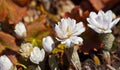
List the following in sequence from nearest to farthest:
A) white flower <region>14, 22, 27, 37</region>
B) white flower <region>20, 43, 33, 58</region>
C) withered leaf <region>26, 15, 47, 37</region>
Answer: white flower <region>20, 43, 33, 58</region> < white flower <region>14, 22, 27, 37</region> < withered leaf <region>26, 15, 47, 37</region>

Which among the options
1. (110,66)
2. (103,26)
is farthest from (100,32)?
(110,66)

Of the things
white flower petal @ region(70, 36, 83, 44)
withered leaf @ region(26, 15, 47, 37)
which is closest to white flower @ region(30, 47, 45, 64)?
white flower petal @ region(70, 36, 83, 44)

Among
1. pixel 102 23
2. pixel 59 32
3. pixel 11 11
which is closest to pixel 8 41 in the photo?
pixel 11 11

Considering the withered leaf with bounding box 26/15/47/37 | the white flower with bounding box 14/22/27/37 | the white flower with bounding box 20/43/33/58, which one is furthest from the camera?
the withered leaf with bounding box 26/15/47/37

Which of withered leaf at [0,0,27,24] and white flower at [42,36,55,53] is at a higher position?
withered leaf at [0,0,27,24]

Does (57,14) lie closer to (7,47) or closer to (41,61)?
(7,47)

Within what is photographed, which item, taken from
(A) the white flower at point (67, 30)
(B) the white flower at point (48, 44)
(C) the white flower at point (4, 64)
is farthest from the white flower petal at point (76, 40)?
(C) the white flower at point (4, 64)

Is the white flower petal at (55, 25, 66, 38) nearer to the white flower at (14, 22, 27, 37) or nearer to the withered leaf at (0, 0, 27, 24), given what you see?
the white flower at (14, 22, 27, 37)
